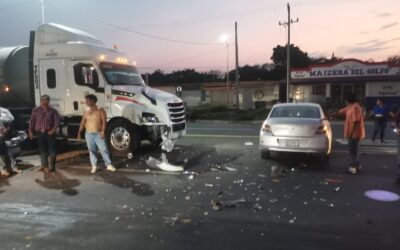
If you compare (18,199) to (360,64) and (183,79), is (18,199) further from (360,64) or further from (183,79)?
(183,79)

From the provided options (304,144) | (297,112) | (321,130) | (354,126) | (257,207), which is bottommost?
(257,207)

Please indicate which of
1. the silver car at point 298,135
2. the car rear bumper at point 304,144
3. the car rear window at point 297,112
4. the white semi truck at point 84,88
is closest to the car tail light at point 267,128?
the silver car at point 298,135

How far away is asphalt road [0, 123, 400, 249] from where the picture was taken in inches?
204

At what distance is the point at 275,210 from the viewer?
21.2 feet

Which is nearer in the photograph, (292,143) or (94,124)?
(94,124)

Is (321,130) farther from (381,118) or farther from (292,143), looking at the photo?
(381,118)

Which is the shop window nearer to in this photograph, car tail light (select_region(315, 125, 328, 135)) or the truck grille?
the truck grille

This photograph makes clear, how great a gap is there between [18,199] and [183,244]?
3824 mm

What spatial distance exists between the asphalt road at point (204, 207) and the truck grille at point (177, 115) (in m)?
1.38

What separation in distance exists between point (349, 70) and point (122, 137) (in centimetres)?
3281

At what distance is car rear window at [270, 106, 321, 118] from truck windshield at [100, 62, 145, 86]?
172 inches

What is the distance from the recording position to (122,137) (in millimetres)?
11625

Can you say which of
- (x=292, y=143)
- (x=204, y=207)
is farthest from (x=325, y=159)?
(x=204, y=207)

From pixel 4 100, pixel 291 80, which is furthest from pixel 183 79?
pixel 4 100
